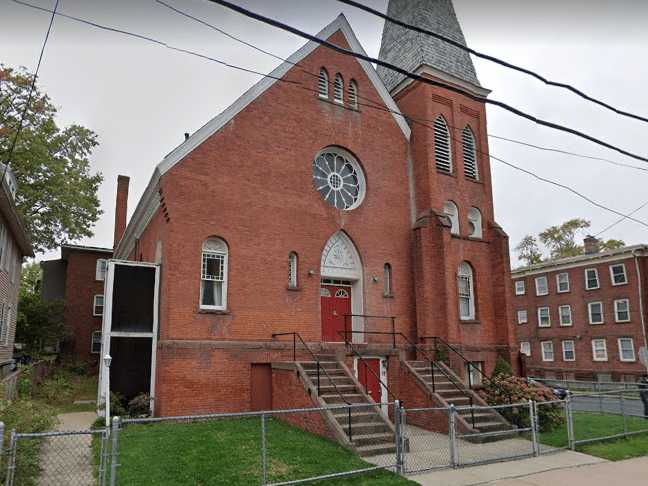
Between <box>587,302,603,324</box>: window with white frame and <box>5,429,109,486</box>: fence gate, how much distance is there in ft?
125

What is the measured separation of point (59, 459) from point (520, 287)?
4358cm

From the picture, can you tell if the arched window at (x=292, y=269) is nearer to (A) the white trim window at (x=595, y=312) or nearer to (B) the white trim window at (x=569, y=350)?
(A) the white trim window at (x=595, y=312)

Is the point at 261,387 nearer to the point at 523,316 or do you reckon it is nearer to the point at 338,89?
the point at 338,89

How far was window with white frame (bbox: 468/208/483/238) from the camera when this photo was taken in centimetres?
2220

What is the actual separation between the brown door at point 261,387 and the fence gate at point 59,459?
14.6ft

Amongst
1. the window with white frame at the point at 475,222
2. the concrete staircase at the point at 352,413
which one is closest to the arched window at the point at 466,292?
the window with white frame at the point at 475,222

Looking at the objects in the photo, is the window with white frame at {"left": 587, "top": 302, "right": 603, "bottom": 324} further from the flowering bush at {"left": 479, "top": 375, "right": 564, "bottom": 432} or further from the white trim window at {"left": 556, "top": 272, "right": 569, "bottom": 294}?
the flowering bush at {"left": 479, "top": 375, "right": 564, "bottom": 432}

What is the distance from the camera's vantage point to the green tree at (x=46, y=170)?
28281 millimetres

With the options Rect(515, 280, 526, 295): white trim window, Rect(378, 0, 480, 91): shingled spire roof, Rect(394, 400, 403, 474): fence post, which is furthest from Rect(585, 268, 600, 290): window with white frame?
Rect(394, 400, 403, 474): fence post

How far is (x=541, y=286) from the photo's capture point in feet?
150

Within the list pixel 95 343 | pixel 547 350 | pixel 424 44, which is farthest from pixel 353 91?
pixel 547 350

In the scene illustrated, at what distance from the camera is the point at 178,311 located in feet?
49.6

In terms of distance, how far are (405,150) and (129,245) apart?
44.8 feet

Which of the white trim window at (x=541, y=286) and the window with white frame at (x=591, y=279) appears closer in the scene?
the window with white frame at (x=591, y=279)
